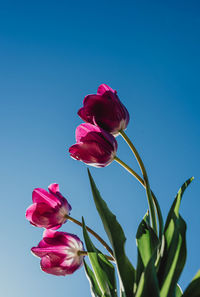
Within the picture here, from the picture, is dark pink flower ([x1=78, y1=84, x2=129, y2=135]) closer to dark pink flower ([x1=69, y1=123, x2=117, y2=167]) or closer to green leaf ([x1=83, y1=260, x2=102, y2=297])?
dark pink flower ([x1=69, y1=123, x2=117, y2=167])

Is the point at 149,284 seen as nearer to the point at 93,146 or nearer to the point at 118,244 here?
the point at 118,244

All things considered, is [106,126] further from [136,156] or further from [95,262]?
[95,262]

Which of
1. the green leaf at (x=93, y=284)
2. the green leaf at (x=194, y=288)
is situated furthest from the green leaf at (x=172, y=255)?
the green leaf at (x=93, y=284)

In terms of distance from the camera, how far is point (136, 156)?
0.47 metres

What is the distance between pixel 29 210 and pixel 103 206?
141mm

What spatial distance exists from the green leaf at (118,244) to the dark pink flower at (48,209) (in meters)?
0.11

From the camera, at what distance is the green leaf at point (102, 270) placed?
0.45 meters

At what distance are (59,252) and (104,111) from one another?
0.68 feet

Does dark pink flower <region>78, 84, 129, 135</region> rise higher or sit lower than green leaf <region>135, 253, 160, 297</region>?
higher

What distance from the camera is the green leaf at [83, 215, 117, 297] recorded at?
450mm

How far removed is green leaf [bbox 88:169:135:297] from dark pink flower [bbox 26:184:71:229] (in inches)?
4.2

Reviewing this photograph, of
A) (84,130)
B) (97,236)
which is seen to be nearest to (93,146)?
(84,130)

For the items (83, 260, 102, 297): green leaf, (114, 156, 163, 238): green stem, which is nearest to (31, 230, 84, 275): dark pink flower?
(83, 260, 102, 297): green leaf

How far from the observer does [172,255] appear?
36 centimetres
